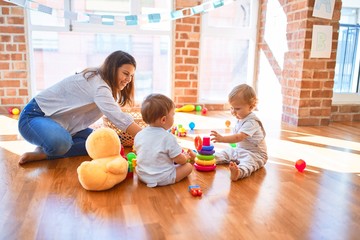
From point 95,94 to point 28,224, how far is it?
2.66ft

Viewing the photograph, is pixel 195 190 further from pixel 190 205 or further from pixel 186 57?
pixel 186 57

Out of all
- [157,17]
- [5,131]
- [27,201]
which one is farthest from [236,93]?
[5,131]

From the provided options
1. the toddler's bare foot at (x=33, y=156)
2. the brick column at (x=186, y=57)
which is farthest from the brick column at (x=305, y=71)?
the toddler's bare foot at (x=33, y=156)

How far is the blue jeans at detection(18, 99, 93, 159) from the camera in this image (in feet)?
5.81

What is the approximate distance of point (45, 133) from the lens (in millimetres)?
1760

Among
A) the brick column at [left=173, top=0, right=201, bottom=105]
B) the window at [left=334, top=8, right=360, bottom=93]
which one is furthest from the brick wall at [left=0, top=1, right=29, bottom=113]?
the window at [left=334, top=8, right=360, bottom=93]

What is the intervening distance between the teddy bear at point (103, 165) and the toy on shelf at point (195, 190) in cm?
33

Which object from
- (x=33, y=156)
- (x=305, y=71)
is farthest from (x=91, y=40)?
(x=305, y=71)

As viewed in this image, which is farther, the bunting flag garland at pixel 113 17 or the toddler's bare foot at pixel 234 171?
the bunting flag garland at pixel 113 17

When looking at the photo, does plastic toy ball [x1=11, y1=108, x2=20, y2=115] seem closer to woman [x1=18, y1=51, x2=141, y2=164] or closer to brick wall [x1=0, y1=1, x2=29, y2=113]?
brick wall [x1=0, y1=1, x2=29, y2=113]

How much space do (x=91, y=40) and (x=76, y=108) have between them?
6.59ft

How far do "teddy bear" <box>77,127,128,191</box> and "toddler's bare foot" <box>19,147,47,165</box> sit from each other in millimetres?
503

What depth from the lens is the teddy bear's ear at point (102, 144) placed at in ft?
4.94

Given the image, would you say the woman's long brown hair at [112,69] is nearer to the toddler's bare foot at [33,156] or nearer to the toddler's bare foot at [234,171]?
the toddler's bare foot at [33,156]
